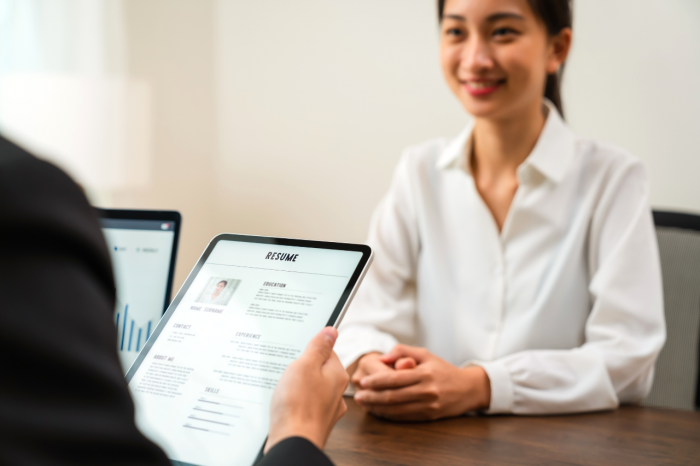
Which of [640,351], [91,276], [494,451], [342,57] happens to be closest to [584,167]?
[640,351]

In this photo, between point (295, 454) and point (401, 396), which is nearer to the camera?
point (295, 454)

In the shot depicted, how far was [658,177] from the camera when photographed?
200cm

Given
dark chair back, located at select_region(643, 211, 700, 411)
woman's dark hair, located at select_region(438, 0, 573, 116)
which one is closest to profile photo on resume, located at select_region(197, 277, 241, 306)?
woman's dark hair, located at select_region(438, 0, 573, 116)

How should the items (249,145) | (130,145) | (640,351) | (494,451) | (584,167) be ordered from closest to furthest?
(494,451), (640,351), (584,167), (130,145), (249,145)

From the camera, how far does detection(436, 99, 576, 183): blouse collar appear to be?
3.83 ft

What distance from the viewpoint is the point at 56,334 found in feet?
0.77

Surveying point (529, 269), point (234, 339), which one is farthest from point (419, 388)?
point (529, 269)

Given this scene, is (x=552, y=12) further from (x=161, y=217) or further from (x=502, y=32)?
(x=161, y=217)

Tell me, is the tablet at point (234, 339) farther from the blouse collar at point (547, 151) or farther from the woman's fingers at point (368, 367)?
the blouse collar at point (547, 151)

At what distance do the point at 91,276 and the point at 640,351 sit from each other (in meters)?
0.97

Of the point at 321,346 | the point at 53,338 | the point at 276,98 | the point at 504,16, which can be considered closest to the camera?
the point at 53,338

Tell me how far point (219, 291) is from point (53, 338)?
0.36m

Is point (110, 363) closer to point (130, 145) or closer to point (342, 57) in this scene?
point (130, 145)

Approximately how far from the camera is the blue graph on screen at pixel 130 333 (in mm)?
720
